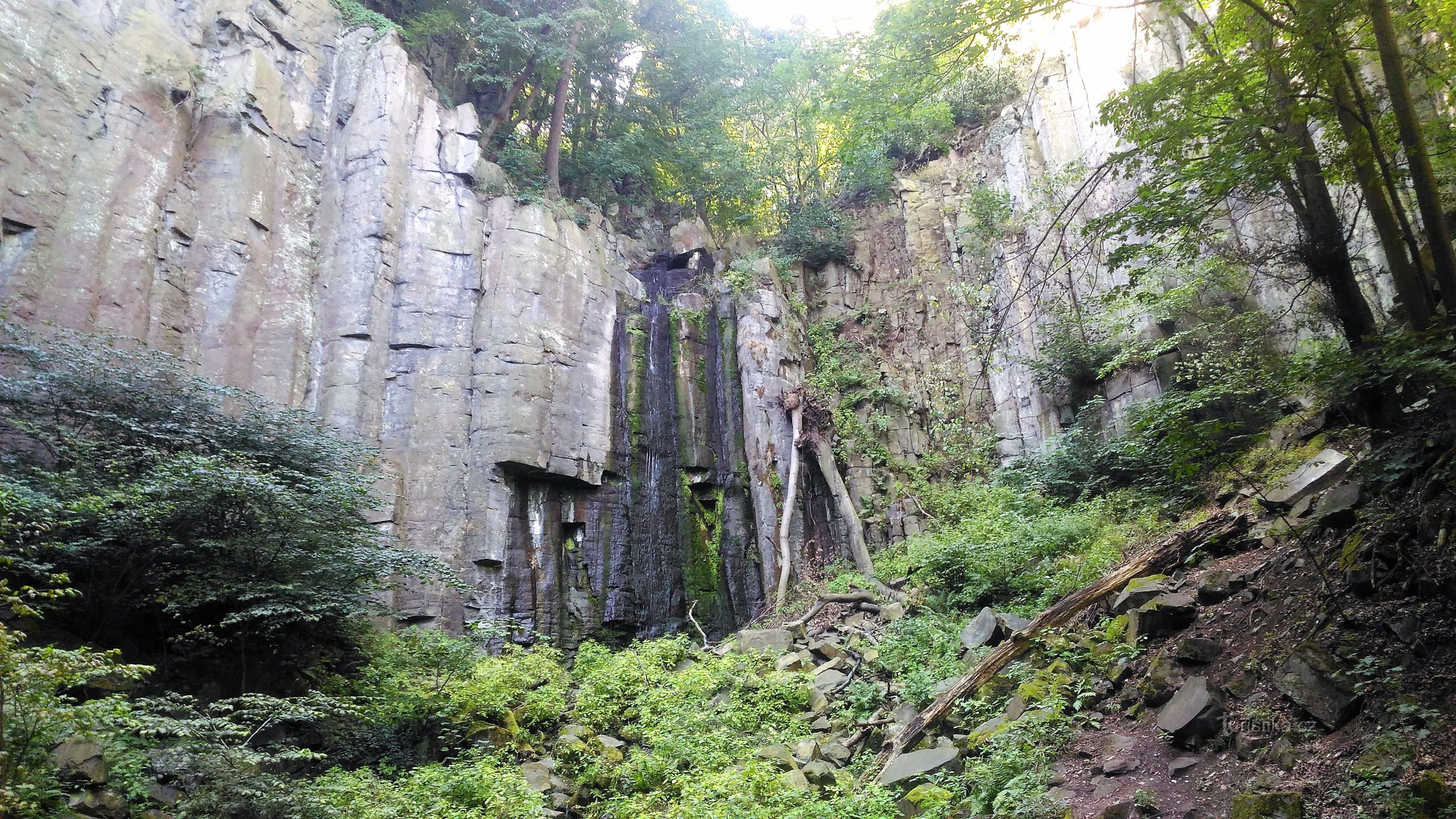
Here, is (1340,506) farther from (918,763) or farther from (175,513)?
(175,513)

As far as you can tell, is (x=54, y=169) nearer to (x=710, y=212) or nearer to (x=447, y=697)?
(x=447, y=697)

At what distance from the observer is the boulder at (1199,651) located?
5922 millimetres

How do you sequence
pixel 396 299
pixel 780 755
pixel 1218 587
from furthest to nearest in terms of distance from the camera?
pixel 396 299 < pixel 780 755 < pixel 1218 587

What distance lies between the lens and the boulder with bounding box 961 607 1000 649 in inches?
334

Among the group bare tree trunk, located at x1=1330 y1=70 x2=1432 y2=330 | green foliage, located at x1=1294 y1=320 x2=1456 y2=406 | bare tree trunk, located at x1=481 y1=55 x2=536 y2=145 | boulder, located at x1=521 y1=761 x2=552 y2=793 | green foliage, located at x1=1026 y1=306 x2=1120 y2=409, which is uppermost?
bare tree trunk, located at x1=481 y1=55 x2=536 y2=145

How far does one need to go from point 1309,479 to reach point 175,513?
1211cm

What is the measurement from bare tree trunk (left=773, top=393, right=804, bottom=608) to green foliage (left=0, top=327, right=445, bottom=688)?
6981 millimetres

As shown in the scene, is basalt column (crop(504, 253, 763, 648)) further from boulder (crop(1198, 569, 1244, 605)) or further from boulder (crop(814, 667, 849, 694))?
boulder (crop(1198, 569, 1244, 605))

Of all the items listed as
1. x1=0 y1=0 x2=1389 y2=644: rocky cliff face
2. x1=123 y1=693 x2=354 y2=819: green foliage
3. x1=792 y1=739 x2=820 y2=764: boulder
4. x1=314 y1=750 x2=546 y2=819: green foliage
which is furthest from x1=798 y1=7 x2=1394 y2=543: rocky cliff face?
x1=123 y1=693 x2=354 y2=819: green foliage

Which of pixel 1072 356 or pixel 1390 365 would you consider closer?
pixel 1390 365

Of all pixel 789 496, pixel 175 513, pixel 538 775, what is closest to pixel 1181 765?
pixel 538 775

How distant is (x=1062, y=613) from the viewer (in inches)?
299

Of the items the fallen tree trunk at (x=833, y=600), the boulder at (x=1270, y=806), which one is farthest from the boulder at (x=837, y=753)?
the fallen tree trunk at (x=833, y=600)

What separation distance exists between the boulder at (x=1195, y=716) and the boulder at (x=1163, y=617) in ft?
3.67
